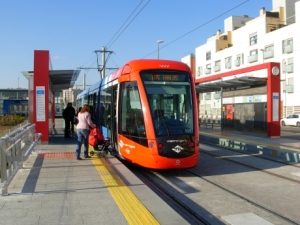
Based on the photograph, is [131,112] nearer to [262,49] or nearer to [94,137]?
[94,137]

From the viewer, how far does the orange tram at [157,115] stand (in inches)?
377

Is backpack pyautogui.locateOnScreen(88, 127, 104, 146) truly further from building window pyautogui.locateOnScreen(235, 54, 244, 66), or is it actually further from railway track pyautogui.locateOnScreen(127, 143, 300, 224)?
building window pyautogui.locateOnScreen(235, 54, 244, 66)

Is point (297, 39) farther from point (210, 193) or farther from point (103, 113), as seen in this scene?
point (210, 193)

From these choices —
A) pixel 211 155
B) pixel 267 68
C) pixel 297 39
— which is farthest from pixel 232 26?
pixel 211 155

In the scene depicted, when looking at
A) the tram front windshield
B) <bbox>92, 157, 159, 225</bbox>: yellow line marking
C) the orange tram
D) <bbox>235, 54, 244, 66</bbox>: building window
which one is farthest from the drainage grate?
<bbox>235, 54, 244, 66</bbox>: building window

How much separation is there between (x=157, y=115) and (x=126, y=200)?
12.5 feet

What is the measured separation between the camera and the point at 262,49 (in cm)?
4966

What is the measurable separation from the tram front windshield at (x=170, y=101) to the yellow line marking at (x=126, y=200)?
185 cm

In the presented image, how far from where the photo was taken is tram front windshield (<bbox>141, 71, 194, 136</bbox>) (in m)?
9.80

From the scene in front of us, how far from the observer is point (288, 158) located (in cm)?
1334

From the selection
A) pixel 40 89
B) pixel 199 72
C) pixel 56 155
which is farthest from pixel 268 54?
pixel 56 155

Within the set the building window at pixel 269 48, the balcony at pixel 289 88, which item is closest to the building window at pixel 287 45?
the building window at pixel 269 48

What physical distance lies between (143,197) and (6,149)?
104 inches

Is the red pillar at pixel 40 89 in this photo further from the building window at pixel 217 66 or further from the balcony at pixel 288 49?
the building window at pixel 217 66
